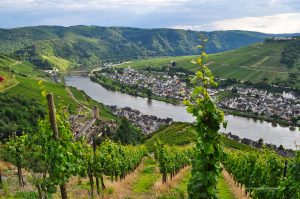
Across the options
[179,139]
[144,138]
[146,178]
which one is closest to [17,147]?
[146,178]

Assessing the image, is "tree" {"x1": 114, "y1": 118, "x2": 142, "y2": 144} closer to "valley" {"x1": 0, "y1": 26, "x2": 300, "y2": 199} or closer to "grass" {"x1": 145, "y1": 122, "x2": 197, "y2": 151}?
"valley" {"x1": 0, "y1": 26, "x2": 300, "y2": 199}

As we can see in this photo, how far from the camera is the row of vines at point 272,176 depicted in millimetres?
13625

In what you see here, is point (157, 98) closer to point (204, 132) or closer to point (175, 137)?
point (175, 137)

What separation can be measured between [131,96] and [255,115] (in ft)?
223

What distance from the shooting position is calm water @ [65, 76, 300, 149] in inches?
4235

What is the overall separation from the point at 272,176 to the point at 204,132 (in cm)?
1360

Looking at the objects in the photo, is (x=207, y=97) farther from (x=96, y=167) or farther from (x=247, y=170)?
(x=247, y=170)

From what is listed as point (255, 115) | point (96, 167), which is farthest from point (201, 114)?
point (255, 115)

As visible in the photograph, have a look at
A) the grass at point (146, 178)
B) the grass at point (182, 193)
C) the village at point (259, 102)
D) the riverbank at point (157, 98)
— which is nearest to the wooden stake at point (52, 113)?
the grass at point (182, 193)

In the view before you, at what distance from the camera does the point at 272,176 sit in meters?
20.7

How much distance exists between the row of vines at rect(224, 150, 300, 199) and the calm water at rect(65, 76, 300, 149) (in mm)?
45878

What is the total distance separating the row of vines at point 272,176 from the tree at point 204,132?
60 centimetres

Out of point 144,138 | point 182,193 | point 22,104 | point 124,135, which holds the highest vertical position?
point 182,193

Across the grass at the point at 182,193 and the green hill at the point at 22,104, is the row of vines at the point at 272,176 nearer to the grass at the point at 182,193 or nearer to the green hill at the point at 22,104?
the grass at the point at 182,193
